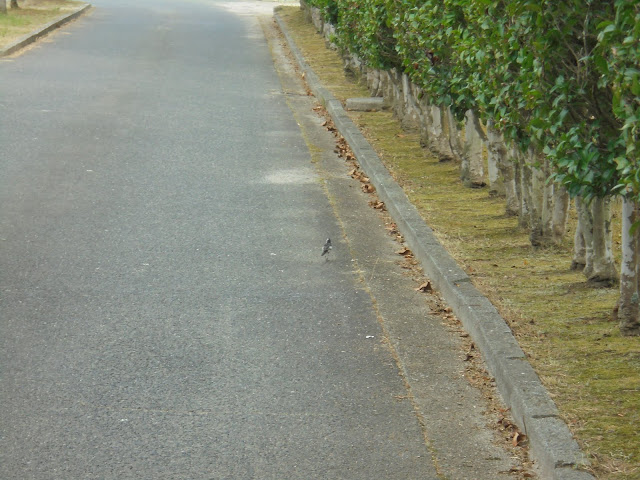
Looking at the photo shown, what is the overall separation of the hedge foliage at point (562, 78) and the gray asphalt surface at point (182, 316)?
1.61m

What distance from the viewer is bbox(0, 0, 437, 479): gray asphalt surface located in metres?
5.04

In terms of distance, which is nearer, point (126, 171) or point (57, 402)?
point (57, 402)

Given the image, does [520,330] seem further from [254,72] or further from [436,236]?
[254,72]

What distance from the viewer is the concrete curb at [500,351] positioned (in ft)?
15.5

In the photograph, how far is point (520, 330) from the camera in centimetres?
641

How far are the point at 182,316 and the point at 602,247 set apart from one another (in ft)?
9.37

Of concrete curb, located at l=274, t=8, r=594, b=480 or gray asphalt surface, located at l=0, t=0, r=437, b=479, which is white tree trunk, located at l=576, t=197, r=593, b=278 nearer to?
concrete curb, located at l=274, t=8, r=594, b=480

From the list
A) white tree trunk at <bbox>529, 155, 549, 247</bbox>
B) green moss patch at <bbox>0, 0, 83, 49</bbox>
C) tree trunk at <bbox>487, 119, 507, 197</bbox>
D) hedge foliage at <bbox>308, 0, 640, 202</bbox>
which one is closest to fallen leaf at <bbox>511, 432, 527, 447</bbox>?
hedge foliage at <bbox>308, 0, 640, 202</bbox>

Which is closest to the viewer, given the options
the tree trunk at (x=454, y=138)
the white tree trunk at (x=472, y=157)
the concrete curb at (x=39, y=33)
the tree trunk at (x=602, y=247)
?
the tree trunk at (x=602, y=247)

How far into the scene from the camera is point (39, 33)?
25.2 m

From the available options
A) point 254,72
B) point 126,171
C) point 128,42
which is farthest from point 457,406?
point 128,42

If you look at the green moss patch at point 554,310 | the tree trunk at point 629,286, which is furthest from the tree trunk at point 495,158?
the tree trunk at point 629,286

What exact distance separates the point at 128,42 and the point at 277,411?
2099 centimetres

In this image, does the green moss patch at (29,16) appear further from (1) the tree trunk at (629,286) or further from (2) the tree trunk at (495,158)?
(1) the tree trunk at (629,286)
